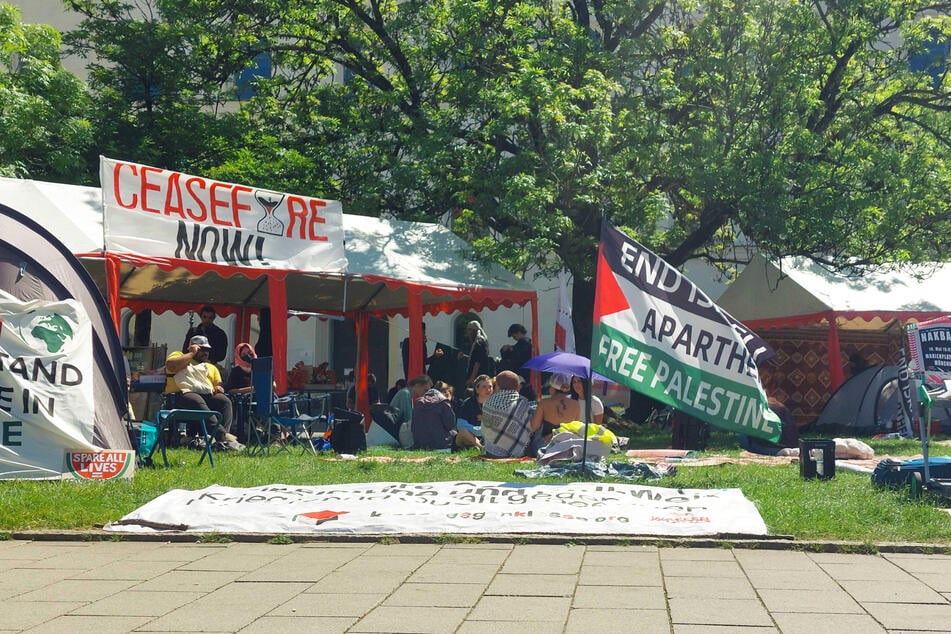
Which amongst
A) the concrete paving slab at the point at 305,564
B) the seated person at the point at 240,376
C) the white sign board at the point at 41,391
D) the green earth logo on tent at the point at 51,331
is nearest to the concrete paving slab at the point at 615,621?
the concrete paving slab at the point at 305,564

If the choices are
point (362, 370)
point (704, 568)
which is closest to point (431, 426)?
point (362, 370)

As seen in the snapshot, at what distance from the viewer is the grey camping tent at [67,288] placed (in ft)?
35.3

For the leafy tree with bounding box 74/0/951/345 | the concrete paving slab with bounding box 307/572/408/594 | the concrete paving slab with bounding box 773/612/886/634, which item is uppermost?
the leafy tree with bounding box 74/0/951/345

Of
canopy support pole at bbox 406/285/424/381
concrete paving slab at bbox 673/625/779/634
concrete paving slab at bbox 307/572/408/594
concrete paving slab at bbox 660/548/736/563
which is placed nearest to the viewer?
concrete paving slab at bbox 673/625/779/634

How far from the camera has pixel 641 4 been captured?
18891 mm

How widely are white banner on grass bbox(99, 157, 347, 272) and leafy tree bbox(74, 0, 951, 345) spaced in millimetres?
3019

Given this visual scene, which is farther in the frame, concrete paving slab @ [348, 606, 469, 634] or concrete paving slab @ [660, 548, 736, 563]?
concrete paving slab @ [660, 548, 736, 563]

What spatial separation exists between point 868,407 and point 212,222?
1135cm

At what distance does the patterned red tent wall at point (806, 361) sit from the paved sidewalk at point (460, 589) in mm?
15402

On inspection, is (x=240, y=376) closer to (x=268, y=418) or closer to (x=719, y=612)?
(x=268, y=418)

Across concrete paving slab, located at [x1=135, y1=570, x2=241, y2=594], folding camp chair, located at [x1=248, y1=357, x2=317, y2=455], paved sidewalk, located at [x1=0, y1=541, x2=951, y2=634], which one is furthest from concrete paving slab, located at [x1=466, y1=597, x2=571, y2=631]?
folding camp chair, located at [x1=248, y1=357, x2=317, y2=455]

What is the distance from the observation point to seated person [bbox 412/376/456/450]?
14789 mm

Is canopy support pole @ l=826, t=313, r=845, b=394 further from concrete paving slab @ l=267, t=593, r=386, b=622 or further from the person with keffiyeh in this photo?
concrete paving slab @ l=267, t=593, r=386, b=622

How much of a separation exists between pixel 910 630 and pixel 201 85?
787 inches
